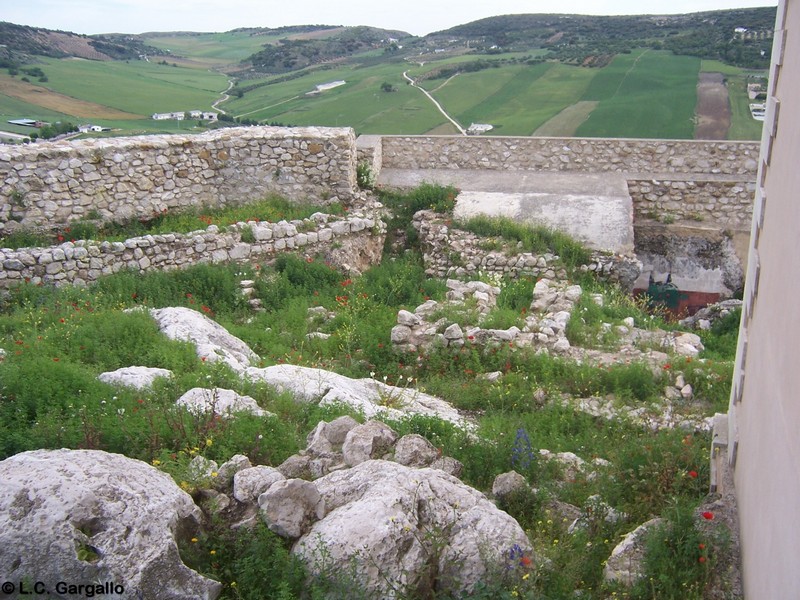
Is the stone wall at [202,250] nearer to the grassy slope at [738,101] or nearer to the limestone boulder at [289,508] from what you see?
the limestone boulder at [289,508]

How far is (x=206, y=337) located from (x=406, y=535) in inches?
180

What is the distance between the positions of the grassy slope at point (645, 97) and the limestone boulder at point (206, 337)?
2157 centimetres

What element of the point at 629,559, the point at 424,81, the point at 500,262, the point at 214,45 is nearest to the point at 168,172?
the point at 500,262

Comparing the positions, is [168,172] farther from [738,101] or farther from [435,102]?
[435,102]

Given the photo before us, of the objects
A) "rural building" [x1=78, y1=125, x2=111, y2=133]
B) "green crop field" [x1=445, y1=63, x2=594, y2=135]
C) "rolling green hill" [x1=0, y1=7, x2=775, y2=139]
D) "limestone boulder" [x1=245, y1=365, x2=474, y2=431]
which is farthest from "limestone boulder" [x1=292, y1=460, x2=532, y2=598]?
"green crop field" [x1=445, y1=63, x2=594, y2=135]

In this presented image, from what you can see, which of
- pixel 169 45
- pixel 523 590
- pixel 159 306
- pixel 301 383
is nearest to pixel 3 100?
pixel 159 306

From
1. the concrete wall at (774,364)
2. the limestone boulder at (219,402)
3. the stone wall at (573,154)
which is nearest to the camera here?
the concrete wall at (774,364)

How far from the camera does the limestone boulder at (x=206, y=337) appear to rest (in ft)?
23.8

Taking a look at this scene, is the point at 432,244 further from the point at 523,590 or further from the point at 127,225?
the point at 523,590

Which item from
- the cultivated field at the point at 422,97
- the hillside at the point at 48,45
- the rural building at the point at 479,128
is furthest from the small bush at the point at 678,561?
the hillside at the point at 48,45

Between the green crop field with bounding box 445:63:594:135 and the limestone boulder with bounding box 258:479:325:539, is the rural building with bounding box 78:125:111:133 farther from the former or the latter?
the green crop field with bounding box 445:63:594:135

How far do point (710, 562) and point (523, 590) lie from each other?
51.5 inches

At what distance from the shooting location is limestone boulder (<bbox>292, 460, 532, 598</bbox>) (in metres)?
3.87

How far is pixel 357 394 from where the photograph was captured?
22.7 ft
